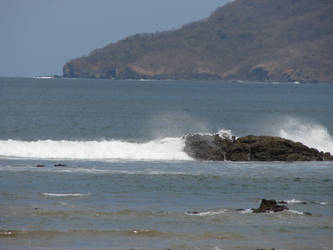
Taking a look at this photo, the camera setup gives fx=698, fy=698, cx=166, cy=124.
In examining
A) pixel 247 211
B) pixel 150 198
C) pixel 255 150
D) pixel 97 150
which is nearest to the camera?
pixel 247 211

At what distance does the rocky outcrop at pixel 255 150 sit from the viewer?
34.5 m

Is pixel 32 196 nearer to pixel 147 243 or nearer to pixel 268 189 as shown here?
pixel 147 243

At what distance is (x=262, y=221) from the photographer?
66.2 feet

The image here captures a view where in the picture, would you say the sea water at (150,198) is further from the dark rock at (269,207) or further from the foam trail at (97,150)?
the dark rock at (269,207)

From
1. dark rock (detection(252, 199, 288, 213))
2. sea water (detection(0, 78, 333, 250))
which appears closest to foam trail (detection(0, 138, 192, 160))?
sea water (detection(0, 78, 333, 250))

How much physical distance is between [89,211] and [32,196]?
3.11 meters

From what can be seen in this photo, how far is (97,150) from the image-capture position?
3788 cm

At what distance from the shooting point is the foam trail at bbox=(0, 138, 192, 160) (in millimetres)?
36750

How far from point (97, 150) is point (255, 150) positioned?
8790 mm

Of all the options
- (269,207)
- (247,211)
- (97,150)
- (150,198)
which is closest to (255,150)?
(97,150)

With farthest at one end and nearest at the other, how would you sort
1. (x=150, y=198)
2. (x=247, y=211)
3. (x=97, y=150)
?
1. (x=97, y=150)
2. (x=150, y=198)
3. (x=247, y=211)

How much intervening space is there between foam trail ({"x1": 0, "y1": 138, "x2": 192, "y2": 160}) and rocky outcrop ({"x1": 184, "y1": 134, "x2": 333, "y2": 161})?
4.89ft

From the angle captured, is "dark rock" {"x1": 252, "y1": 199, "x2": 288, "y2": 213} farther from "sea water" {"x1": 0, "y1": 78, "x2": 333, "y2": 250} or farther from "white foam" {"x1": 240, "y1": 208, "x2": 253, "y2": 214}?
"sea water" {"x1": 0, "y1": 78, "x2": 333, "y2": 250}

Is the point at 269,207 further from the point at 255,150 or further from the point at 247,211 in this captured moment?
the point at 255,150
